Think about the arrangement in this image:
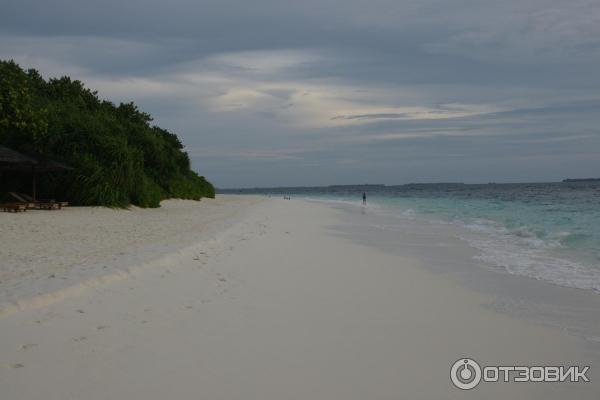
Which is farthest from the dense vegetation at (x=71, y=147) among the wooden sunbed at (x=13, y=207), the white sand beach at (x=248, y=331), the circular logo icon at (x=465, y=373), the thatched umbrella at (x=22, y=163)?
the circular logo icon at (x=465, y=373)

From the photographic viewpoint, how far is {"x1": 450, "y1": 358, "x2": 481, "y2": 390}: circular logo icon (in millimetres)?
3686

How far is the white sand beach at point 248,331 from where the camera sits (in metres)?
3.53

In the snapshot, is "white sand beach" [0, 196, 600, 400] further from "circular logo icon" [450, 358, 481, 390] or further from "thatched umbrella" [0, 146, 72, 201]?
"thatched umbrella" [0, 146, 72, 201]

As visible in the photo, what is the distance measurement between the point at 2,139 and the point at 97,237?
13.5 metres

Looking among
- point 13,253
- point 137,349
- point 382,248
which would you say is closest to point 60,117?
point 13,253

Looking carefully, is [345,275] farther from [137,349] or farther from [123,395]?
[123,395]

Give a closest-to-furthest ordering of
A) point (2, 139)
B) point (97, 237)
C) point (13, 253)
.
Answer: point (13, 253), point (97, 237), point (2, 139)

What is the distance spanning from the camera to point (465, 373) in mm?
3859

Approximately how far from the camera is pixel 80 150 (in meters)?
21.2

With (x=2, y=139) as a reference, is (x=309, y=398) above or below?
below

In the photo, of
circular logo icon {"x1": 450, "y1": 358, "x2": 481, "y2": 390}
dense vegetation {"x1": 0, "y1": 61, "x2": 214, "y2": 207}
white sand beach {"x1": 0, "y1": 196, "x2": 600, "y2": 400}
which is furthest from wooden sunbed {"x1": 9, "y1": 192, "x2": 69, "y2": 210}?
circular logo icon {"x1": 450, "y1": 358, "x2": 481, "y2": 390}

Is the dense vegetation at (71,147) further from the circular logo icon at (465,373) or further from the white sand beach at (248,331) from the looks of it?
the circular logo icon at (465,373)

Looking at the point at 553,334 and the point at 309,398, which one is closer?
the point at 309,398

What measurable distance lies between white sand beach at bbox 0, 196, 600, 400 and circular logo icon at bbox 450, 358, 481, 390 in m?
0.07
